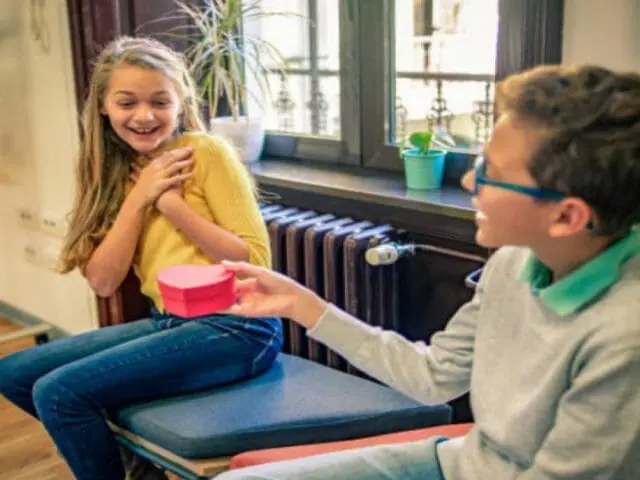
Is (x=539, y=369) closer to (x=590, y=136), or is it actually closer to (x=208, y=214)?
(x=590, y=136)

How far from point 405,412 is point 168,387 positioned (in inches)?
19.3

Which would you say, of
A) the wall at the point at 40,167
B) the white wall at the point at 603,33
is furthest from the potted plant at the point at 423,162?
the wall at the point at 40,167

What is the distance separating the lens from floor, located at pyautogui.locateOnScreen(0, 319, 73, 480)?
2.32 meters

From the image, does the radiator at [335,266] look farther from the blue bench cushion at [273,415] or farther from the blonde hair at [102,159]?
the blonde hair at [102,159]

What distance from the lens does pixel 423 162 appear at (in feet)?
7.02

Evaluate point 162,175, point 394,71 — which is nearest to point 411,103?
point 394,71

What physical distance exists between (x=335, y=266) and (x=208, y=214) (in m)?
0.41

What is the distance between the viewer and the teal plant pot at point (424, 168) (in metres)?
2.14

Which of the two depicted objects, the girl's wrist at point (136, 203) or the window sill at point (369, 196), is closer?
the girl's wrist at point (136, 203)

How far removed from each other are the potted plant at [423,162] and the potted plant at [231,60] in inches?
23.8

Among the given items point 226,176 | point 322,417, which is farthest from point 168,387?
point 226,176

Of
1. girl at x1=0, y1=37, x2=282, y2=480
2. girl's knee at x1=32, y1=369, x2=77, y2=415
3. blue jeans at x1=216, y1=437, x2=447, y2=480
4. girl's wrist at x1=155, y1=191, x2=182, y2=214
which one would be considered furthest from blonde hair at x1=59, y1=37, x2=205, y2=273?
blue jeans at x1=216, y1=437, x2=447, y2=480

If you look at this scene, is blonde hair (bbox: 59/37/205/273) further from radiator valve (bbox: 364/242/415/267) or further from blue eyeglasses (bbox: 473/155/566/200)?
blue eyeglasses (bbox: 473/155/566/200)

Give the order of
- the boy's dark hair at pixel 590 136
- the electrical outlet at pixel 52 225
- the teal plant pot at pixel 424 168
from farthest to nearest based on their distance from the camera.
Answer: the electrical outlet at pixel 52 225, the teal plant pot at pixel 424 168, the boy's dark hair at pixel 590 136
